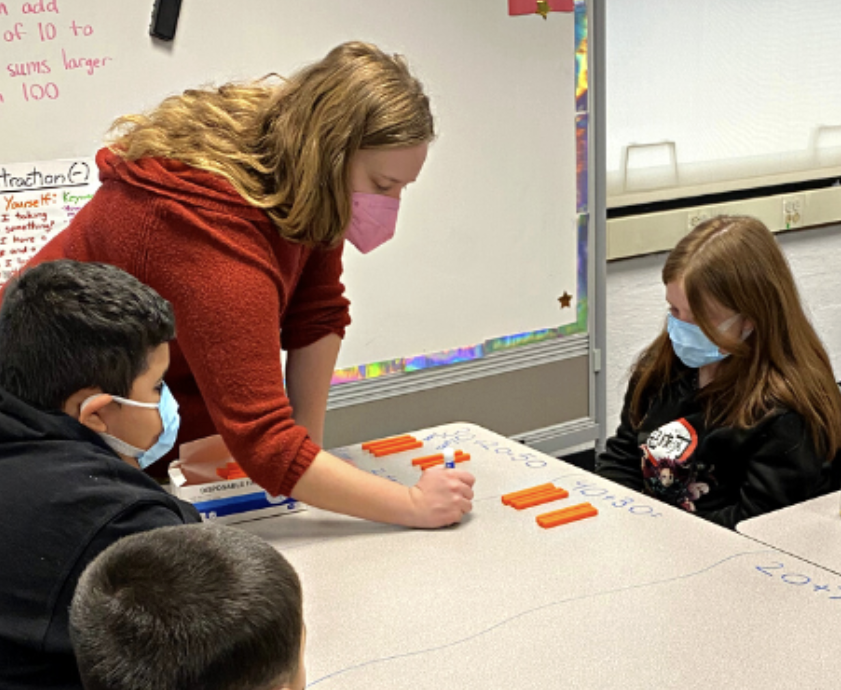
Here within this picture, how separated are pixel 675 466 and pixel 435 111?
113 centimetres

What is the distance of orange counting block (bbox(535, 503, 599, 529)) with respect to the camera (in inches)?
52.7

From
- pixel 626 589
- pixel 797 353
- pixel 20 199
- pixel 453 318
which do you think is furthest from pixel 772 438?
pixel 20 199

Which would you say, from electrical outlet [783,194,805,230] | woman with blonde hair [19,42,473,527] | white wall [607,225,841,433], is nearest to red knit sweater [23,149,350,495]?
woman with blonde hair [19,42,473,527]

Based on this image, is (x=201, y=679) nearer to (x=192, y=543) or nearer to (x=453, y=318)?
(x=192, y=543)

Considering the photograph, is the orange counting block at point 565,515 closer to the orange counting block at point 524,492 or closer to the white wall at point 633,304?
the orange counting block at point 524,492

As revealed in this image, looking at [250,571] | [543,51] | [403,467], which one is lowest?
[403,467]

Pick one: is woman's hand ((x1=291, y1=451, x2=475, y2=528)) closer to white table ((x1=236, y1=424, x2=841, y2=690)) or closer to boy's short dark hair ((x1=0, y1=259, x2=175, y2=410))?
white table ((x1=236, y1=424, x2=841, y2=690))

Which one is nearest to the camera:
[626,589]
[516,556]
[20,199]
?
[626,589]

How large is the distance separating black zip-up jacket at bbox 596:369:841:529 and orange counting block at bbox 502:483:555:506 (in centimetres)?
30

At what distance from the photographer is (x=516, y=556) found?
125cm

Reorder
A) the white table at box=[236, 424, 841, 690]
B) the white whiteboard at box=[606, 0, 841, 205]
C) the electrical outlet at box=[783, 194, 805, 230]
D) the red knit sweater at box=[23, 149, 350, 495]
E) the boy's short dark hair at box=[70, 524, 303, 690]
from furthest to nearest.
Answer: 1. the electrical outlet at box=[783, 194, 805, 230]
2. the white whiteboard at box=[606, 0, 841, 205]
3. the red knit sweater at box=[23, 149, 350, 495]
4. the white table at box=[236, 424, 841, 690]
5. the boy's short dark hair at box=[70, 524, 303, 690]

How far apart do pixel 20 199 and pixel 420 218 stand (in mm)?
934

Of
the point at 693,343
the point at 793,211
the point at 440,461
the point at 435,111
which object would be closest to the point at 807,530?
the point at 693,343

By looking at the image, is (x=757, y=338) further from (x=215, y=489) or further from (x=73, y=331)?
(x=73, y=331)
